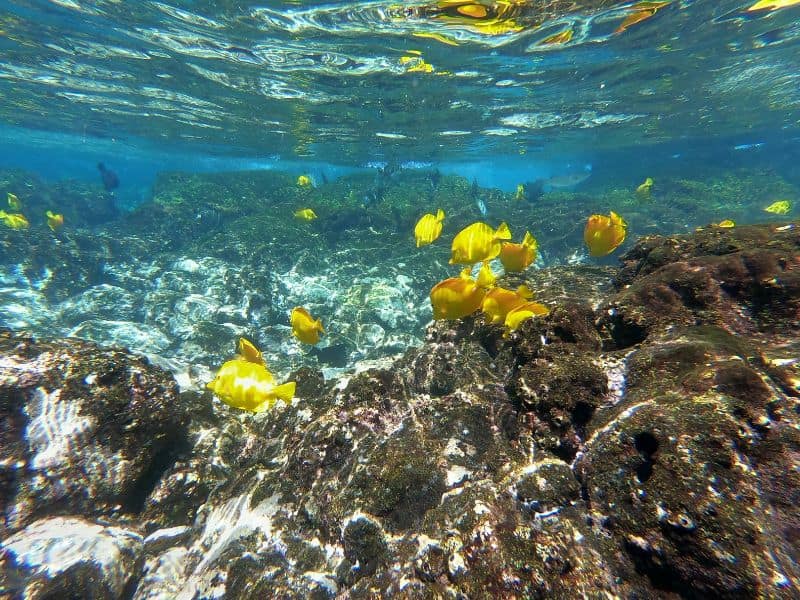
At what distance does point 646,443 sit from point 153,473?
17.7 feet

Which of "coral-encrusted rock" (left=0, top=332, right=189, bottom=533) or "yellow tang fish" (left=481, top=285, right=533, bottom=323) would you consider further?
"coral-encrusted rock" (left=0, top=332, right=189, bottom=533)

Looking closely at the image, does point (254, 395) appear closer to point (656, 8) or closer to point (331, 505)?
point (331, 505)

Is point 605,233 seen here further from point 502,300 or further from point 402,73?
point 402,73

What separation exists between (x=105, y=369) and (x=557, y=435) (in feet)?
16.3

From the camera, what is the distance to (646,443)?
2.13 meters

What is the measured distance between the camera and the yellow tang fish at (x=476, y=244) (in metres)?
4.58

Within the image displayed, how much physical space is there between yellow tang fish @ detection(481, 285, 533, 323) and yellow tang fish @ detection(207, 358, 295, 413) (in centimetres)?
213

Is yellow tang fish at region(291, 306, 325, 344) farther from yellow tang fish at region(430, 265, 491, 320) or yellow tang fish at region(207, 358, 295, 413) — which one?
yellow tang fish at region(430, 265, 491, 320)

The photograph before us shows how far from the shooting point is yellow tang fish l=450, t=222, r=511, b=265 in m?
4.58

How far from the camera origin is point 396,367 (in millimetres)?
5863

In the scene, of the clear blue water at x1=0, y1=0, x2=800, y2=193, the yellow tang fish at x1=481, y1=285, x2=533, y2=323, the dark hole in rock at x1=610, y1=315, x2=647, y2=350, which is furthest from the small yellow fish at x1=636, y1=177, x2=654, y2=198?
the yellow tang fish at x1=481, y1=285, x2=533, y2=323

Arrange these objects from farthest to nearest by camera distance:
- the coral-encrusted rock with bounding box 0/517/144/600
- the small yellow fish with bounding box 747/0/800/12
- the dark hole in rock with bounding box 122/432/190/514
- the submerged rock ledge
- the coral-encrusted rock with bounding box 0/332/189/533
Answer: the small yellow fish with bounding box 747/0/800/12 → the dark hole in rock with bounding box 122/432/190/514 → the coral-encrusted rock with bounding box 0/332/189/533 → the coral-encrusted rock with bounding box 0/517/144/600 → the submerged rock ledge

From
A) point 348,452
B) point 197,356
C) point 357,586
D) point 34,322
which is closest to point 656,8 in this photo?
point 348,452

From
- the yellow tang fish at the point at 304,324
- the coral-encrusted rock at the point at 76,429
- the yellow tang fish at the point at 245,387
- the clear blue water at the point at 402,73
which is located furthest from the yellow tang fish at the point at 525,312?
the clear blue water at the point at 402,73
